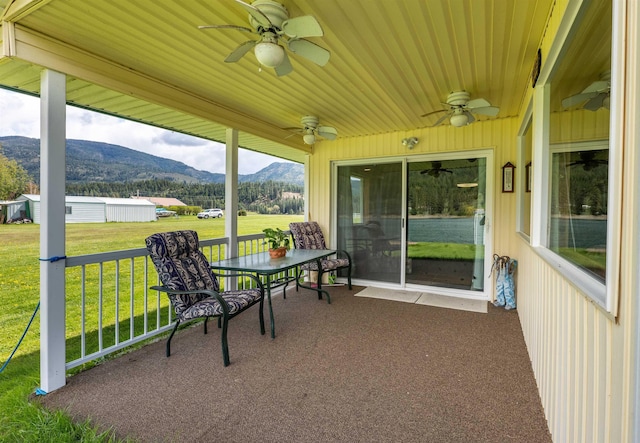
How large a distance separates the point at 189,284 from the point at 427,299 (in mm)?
3255

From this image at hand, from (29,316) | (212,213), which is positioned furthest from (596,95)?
(29,316)

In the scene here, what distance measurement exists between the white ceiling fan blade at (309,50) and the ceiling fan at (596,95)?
1.44 metres

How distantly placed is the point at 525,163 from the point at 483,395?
2.73m

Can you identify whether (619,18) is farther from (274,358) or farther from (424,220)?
(424,220)

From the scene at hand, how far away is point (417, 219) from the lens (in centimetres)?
497

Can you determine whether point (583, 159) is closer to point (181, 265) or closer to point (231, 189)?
point (181, 265)

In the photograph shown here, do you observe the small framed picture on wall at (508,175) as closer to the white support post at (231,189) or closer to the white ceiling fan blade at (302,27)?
the white ceiling fan blade at (302,27)

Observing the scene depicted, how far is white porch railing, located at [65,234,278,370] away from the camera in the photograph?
2.69m

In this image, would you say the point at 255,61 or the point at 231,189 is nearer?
the point at 255,61

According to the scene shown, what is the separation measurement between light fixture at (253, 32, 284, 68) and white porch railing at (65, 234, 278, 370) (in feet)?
7.00

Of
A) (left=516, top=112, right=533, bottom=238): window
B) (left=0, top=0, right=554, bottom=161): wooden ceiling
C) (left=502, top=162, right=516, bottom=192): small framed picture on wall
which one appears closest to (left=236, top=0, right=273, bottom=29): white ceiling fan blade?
(left=0, top=0, right=554, bottom=161): wooden ceiling

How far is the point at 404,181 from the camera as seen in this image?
502 cm

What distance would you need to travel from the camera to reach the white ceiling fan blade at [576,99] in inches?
55.2

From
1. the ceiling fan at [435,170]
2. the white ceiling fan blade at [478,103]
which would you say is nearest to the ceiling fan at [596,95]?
the white ceiling fan blade at [478,103]
